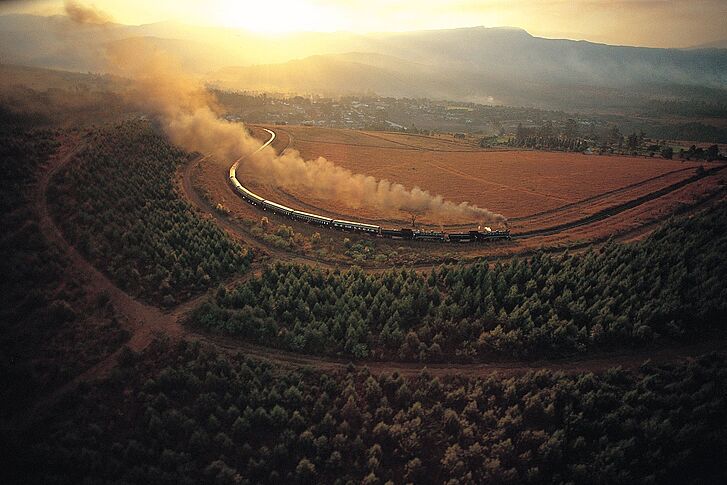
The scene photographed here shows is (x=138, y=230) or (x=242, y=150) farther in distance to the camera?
(x=242, y=150)

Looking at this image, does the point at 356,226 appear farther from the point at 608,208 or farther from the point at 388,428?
the point at 608,208

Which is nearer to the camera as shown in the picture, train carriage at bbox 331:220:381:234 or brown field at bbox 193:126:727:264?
brown field at bbox 193:126:727:264

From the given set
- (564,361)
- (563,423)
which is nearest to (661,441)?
(563,423)

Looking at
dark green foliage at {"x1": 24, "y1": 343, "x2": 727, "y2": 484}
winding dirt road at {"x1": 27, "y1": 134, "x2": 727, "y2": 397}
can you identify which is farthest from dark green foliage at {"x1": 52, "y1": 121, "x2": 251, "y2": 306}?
dark green foliage at {"x1": 24, "y1": 343, "x2": 727, "y2": 484}

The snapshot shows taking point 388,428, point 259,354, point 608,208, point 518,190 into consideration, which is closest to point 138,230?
point 259,354

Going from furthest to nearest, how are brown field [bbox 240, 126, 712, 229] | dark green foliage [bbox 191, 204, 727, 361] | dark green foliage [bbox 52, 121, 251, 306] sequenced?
brown field [bbox 240, 126, 712, 229] → dark green foliage [bbox 52, 121, 251, 306] → dark green foliage [bbox 191, 204, 727, 361]

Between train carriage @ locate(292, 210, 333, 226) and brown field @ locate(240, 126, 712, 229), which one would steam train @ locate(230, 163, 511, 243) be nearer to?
train carriage @ locate(292, 210, 333, 226)

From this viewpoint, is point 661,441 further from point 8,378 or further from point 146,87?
point 146,87
